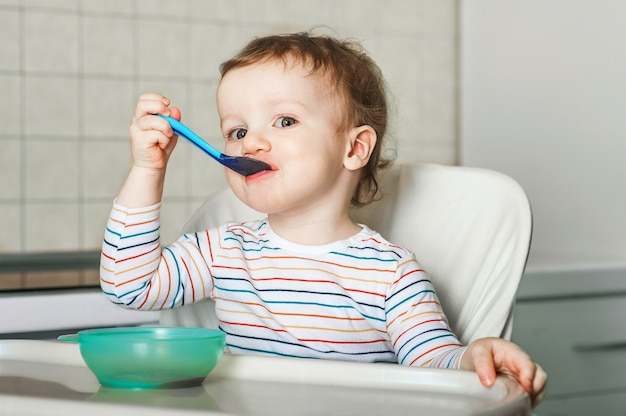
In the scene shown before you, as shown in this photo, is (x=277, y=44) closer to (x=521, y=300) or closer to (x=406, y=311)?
(x=406, y=311)

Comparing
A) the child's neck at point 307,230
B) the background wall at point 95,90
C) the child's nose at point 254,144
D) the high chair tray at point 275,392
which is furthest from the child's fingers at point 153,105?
the background wall at point 95,90

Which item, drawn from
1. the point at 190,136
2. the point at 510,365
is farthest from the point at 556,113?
the point at 510,365

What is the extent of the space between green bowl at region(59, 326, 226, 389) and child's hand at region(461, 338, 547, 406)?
23 centimetres

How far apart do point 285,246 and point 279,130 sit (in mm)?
156

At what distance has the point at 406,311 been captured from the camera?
1.02m

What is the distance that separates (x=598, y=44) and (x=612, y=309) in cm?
69

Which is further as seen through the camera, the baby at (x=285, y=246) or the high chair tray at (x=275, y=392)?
the baby at (x=285, y=246)

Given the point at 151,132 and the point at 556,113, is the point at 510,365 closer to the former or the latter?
the point at 151,132

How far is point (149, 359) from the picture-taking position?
0.67 m

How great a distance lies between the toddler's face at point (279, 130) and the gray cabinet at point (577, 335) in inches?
37.6

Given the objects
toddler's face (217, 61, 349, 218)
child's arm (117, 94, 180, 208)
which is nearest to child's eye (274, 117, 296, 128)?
toddler's face (217, 61, 349, 218)

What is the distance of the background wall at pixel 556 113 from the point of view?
2156 mm

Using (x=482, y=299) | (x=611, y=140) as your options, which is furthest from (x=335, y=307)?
(x=611, y=140)

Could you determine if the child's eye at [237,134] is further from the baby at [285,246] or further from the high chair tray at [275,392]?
the high chair tray at [275,392]
